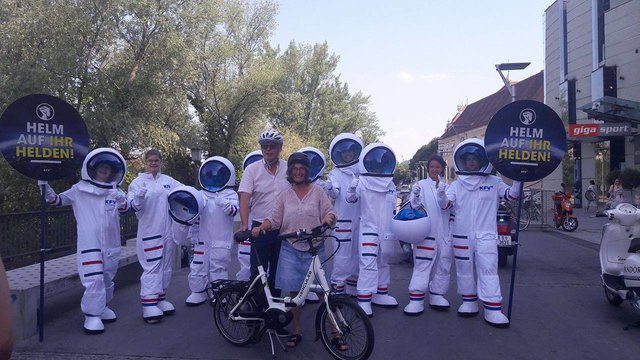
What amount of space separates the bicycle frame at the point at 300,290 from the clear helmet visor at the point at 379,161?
1.88 m

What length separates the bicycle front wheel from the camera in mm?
4453

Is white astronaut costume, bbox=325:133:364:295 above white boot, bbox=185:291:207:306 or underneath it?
above

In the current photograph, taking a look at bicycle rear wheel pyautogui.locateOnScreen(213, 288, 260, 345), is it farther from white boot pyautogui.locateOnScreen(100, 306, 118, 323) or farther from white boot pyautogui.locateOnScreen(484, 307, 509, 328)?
white boot pyautogui.locateOnScreen(484, 307, 509, 328)

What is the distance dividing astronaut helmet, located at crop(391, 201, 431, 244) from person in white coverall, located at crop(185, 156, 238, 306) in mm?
1991

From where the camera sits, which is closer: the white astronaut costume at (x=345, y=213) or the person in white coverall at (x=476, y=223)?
the person in white coverall at (x=476, y=223)

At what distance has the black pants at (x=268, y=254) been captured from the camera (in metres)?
5.23

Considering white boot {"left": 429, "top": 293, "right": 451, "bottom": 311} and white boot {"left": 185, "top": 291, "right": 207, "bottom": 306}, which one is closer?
white boot {"left": 429, "top": 293, "right": 451, "bottom": 311}

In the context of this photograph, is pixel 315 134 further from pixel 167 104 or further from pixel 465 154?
pixel 465 154

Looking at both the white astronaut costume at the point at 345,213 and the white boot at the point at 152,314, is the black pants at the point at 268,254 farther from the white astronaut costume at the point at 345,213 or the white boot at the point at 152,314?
the white boot at the point at 152,314

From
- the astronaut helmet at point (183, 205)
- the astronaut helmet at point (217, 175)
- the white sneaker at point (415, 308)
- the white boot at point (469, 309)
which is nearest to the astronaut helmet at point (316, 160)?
the astronaut helmet at point (217, 175)

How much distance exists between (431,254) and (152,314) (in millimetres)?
3299

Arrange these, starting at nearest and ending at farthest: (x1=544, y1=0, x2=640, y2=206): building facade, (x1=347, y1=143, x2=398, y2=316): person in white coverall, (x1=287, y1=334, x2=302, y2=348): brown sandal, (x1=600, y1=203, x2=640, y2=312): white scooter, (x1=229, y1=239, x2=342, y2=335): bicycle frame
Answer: (x1=229, y1=239, x2=342, y2=335): bicycle frame
(x1=287, y1=334, x2=302, y2=348): brown sandal
(x1=600, y1=203, x2=640, y2=312): white scooter
(x1=347, y1=143, x2=398, y2=316): person in white coverall
(x1=544, y1=0, x2=640, y2=206): building facade

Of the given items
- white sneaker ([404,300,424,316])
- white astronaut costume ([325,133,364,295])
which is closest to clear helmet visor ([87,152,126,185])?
white astronaut costume ([325,133,364,295])

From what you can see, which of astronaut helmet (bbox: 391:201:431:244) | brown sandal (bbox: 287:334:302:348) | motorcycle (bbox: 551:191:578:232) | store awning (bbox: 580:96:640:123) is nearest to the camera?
brown sandal (bbox: 287:334:302:348)
